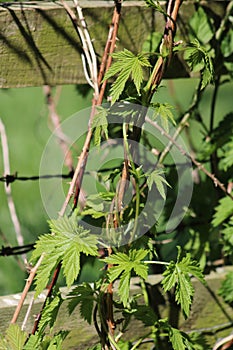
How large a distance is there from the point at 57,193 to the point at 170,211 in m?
0.38

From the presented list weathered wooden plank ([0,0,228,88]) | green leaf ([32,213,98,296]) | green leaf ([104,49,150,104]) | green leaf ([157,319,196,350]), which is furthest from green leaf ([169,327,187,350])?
weathered wooden plank ([0,0,228,88])

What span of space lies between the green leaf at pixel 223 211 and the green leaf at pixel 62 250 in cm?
71

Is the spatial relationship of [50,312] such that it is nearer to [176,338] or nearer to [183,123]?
[176,338]

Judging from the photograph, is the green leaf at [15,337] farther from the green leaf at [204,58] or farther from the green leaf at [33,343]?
the green leaf at [204,58]

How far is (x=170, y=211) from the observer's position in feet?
8.11

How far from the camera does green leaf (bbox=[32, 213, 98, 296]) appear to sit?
1634mm

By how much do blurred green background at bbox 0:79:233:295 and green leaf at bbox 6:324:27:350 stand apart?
765 mm

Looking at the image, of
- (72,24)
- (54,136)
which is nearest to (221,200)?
(72,24)

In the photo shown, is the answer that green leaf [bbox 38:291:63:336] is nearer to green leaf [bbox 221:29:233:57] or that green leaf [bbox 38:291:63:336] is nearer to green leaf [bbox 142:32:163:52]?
green leaf [bbox 142:32:163:52]

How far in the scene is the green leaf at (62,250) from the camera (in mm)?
1634

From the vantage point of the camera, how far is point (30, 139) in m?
3.70

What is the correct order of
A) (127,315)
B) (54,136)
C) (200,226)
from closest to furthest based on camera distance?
(127,315) → (200,226) → (54,136)

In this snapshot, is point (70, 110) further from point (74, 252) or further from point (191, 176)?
point (74, 252)

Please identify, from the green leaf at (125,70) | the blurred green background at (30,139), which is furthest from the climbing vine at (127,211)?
the blurred green background at (30,139)
